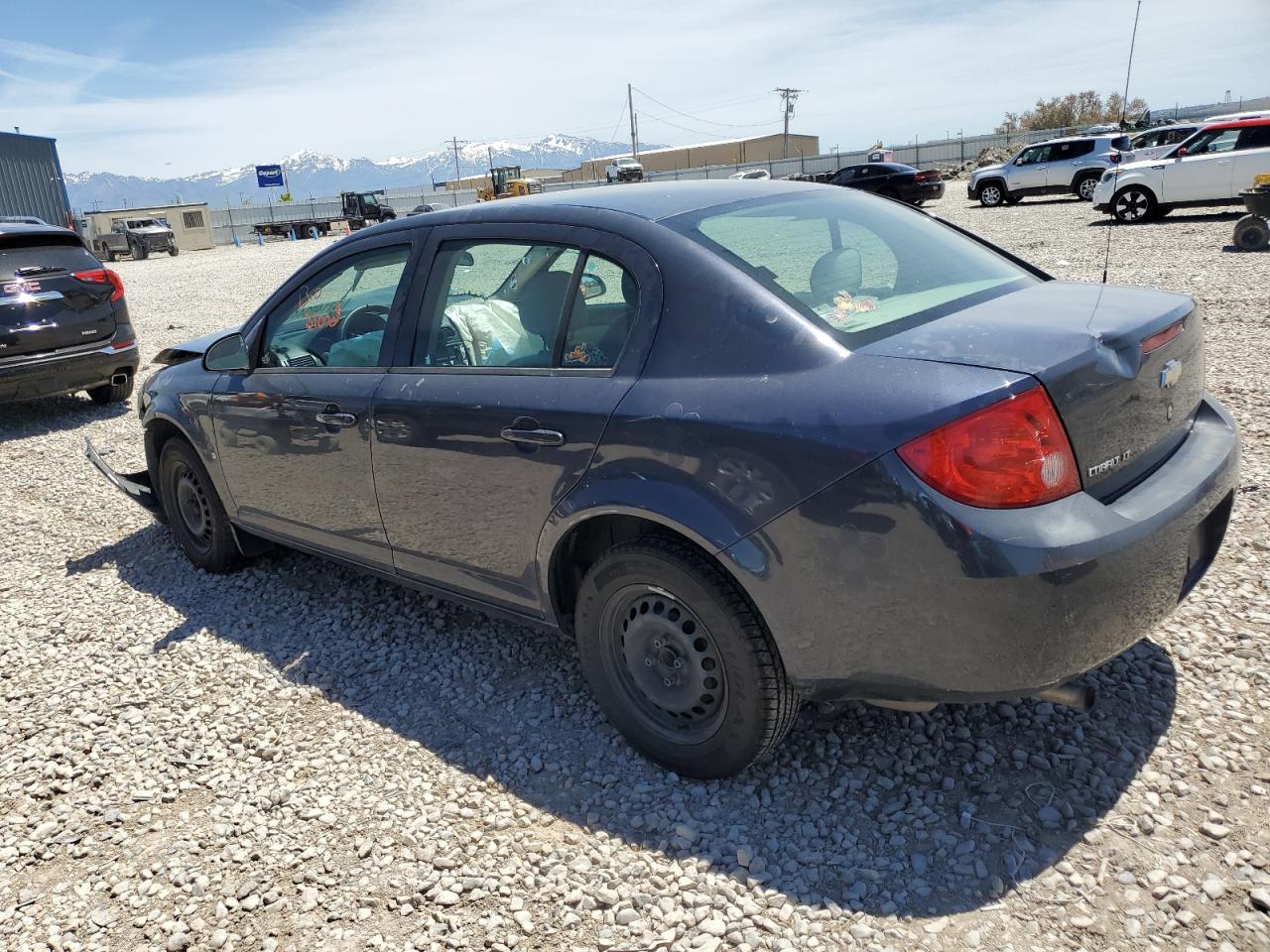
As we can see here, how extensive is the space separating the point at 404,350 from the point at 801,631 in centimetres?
186

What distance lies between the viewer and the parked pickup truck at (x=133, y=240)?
40.4 meters

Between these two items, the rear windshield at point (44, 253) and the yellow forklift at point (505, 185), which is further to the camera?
the yellow forklift at point (505, 185)

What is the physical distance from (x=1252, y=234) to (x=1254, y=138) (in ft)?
18.2

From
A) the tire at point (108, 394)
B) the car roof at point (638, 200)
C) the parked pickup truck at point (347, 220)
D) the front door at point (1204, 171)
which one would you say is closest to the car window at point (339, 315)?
the car roof at point (638, 200)

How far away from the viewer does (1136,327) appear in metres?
2.46

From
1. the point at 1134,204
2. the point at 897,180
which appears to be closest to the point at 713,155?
the point at 897,180

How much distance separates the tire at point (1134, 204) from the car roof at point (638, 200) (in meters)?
16.4

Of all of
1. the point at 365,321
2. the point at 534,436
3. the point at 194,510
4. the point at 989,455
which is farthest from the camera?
the point at 194,510

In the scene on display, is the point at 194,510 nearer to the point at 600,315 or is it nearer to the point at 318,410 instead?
the point at 318,410

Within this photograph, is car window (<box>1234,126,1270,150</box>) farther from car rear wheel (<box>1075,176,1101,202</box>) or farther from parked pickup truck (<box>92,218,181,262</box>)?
parked pickup truck (<box>92,218,181,262</box>)

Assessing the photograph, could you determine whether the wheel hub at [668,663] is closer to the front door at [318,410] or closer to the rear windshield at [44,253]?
the front door at [318,410]

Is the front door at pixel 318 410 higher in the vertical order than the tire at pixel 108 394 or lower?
higher

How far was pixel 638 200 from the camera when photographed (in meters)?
3.06

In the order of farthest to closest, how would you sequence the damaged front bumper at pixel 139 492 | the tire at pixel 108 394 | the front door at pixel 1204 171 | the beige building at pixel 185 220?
the beige building at pixel 185 220
the front door at pixel 1204 171
the tire at pixel 108 394
the damaged front bumper at pixel 139 492
